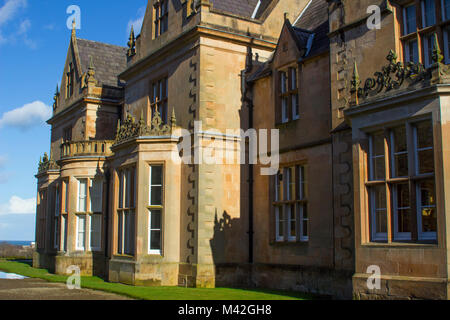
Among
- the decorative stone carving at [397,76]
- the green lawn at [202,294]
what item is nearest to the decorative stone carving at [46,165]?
the green lawn at [202,294]

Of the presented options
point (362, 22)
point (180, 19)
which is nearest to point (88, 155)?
point (180, 19)

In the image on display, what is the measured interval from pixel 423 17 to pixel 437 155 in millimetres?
4212

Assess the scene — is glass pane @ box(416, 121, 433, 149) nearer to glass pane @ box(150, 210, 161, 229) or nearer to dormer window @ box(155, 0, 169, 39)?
glass pane @ box(150, 210, 161, 229)

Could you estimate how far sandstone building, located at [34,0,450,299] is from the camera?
1218 centimetres

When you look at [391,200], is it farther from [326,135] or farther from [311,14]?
[311,14]

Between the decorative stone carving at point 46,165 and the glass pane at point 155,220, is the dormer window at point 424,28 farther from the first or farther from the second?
the decorative stone carving at point 46,165

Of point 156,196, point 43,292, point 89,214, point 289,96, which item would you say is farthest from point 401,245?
point 89,214

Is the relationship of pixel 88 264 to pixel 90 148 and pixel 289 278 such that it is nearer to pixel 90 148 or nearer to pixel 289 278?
pixel 90 148

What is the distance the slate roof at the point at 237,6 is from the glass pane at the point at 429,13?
10433 millimetres

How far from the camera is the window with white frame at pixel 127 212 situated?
2164 centimetres

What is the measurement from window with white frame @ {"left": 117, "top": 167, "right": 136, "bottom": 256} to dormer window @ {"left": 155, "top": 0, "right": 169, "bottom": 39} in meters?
6.37

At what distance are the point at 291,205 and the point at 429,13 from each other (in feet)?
26.4

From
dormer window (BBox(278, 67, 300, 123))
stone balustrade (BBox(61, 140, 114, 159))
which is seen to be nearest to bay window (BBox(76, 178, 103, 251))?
stone balustrade (BBox(61, 140, 114, 159))

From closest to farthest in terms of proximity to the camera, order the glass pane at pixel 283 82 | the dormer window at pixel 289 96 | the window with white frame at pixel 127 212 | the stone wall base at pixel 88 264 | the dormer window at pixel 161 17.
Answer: the dormer window at pixel 289 96
the glass pane at pixel 283 82
the window with white frame at pixel 127 212
the dormer window at pixel 161 17
the stone wall base at pixel 88 264
